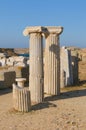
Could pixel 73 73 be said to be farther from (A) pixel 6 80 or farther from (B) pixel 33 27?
(B) pixel 33 27

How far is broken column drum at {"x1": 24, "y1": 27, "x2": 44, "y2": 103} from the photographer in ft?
46.3

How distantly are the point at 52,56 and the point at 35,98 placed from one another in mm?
2283

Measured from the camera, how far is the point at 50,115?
11.6m

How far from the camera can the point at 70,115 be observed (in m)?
11.6

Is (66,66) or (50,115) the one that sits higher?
(66,66)

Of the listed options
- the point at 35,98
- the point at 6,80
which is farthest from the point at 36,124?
the point at 6,80

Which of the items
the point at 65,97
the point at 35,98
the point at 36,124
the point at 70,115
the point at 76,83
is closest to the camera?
the point at 36,124

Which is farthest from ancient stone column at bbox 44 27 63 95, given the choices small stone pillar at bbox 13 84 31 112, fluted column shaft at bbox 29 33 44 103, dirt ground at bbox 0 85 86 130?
small stone pillar at bbox 13 84 31 112

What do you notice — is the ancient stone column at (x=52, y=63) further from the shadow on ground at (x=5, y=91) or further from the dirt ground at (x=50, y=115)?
the shadow on ground at (x=5, y=91)

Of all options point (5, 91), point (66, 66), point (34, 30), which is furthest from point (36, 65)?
point (66, 66)

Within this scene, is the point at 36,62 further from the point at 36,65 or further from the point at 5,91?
the point at 5,91

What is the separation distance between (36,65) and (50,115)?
3136mm

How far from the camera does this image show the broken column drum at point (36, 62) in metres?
14.1

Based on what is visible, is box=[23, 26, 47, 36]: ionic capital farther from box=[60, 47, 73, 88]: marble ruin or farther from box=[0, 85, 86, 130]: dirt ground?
box=[60, 47, 73, 88]: marble ruin
